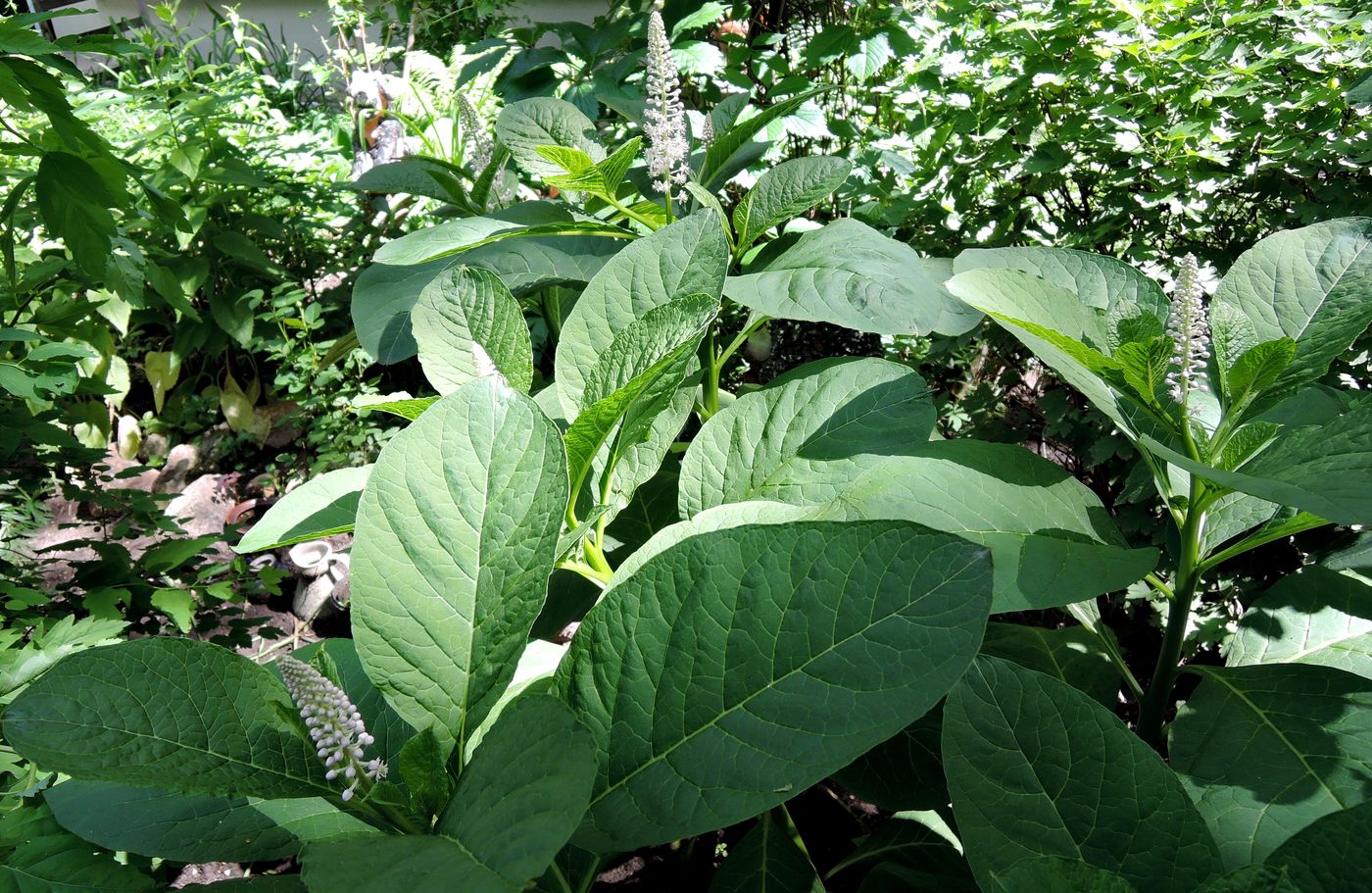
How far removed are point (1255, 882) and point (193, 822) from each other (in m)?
0.69

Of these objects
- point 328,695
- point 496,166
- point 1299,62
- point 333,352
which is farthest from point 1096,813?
point 333,352

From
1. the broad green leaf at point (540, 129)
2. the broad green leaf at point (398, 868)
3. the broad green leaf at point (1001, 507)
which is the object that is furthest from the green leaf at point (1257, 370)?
the broad green leaf at point (540, 129)

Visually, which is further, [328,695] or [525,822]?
[328,695]

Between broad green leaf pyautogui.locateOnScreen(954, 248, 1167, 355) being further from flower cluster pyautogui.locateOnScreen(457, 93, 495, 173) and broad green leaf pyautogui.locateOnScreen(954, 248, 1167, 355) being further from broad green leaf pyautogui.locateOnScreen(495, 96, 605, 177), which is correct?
flower cluster pyautogui.locateOnScreen(457, 93, 495, 173)

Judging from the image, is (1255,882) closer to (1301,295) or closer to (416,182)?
(1301,295)

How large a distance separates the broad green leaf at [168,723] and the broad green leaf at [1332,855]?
626mm

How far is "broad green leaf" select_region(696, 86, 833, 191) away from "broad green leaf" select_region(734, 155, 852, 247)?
0.31 feet

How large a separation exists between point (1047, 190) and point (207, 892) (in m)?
2.35

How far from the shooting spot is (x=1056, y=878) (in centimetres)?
49

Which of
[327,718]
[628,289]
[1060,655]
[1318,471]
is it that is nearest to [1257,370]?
[1318,471]

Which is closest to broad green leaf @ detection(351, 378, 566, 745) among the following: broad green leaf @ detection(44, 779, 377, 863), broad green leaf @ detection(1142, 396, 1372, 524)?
broad green leaf @ detection(44, 779, 377, 863)

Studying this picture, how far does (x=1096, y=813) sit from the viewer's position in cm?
61

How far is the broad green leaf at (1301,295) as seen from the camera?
0.83 metres

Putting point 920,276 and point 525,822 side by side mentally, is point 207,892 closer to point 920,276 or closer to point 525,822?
point 525,822
